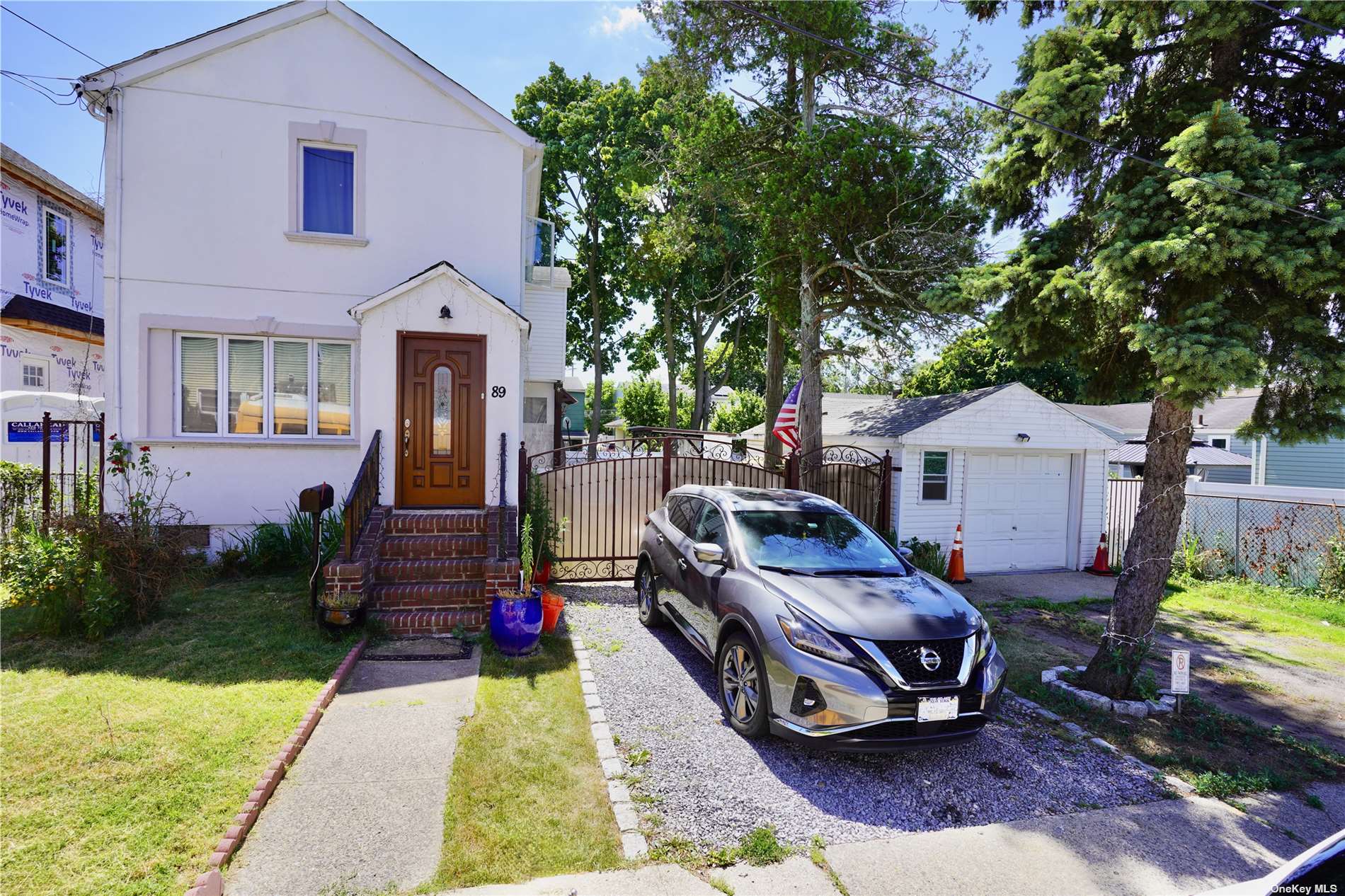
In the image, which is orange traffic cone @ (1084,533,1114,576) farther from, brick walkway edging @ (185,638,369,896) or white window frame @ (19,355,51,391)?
white window frame @ (19,355,51,391)

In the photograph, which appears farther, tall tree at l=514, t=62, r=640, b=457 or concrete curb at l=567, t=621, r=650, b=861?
tall tree at l=514, t=62, r=640, b=457

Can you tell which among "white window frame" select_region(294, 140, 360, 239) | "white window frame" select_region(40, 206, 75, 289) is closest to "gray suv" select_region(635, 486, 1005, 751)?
"white window frame" select_region(294, 140, 360, 239)

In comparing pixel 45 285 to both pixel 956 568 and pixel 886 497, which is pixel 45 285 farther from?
pixel 956 568

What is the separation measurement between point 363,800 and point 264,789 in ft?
1.82

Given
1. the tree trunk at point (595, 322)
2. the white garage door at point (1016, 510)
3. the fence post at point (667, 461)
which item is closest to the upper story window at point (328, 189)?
the fence post at point (667, 461)

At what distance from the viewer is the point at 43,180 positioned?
12.6m

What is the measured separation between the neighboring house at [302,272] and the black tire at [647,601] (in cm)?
217

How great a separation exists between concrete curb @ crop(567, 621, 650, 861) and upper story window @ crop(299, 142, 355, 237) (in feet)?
23.2

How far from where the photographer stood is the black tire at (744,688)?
4.55m

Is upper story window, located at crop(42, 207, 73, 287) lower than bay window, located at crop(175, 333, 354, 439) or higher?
higher

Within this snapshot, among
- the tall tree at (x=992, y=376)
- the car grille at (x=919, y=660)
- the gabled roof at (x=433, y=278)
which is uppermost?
the tall tree at (x=992, y=376)

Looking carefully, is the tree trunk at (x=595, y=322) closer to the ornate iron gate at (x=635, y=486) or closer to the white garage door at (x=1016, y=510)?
the ornate iron gate at (x=635, y=486)

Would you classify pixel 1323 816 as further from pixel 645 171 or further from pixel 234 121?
pixel 645 171

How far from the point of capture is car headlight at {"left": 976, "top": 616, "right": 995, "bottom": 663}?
4.48 metres
